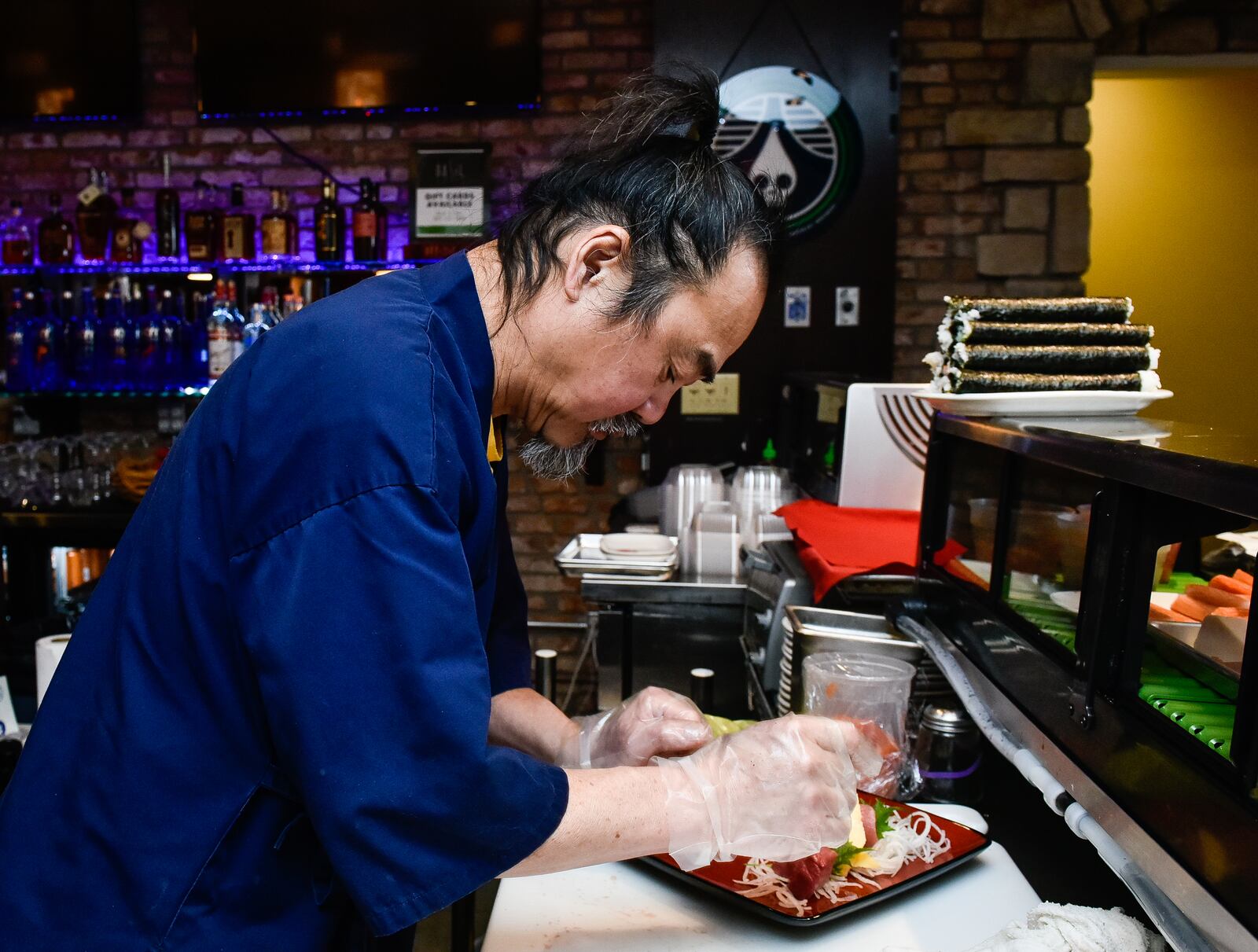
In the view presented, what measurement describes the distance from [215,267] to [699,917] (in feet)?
12.5

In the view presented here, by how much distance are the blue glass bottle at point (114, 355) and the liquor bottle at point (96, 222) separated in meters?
0.22

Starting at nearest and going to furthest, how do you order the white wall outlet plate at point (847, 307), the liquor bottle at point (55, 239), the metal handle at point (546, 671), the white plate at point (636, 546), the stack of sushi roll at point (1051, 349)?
the stack of sushi roll at point (1051, 349) → the metal handle at point (546, 671) → the white plate at point (636, 546) → the white wall outlet plate at point (847, 307) → the liquor bottle at point (55, 239)

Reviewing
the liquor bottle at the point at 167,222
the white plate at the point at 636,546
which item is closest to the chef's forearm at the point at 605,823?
the white plate at the point at 636,546

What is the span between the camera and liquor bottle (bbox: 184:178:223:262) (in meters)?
4.12

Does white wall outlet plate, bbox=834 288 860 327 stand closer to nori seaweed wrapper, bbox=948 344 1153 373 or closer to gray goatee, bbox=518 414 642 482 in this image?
nori seaweed wrapper, bbox=948 344 1153 373

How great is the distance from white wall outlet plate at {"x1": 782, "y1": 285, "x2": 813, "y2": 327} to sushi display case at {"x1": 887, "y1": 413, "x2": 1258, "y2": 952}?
2436 millimetres

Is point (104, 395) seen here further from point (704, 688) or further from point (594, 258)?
point (594, 258)

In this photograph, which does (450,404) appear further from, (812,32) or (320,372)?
(812,32)

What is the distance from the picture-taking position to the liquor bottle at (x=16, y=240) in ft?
13.9

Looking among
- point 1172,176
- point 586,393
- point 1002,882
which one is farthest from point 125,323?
point 1172,176

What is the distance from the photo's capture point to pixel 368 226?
3.99 metres

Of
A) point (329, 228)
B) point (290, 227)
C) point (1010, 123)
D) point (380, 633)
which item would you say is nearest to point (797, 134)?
point (1010, 123)

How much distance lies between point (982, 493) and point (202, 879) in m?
1.12

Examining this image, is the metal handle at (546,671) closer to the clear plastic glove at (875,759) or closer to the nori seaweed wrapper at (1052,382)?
the clear plastic glove at (875,759)
